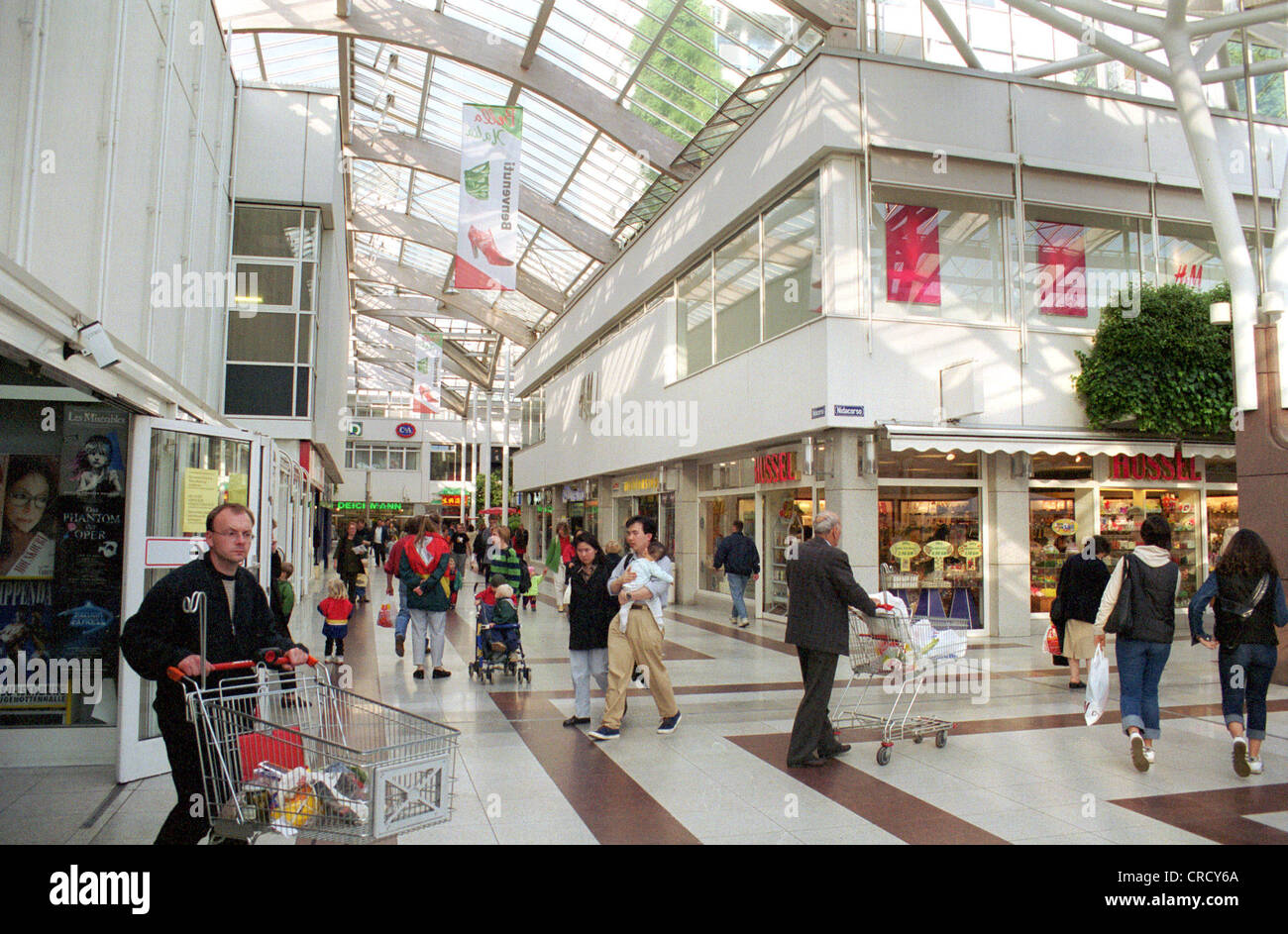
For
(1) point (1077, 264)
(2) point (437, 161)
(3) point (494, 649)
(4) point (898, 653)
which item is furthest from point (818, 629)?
(2) point (437, 161)

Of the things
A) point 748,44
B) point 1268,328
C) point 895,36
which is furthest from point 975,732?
point 748,44

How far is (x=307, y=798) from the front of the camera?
3.09 metres

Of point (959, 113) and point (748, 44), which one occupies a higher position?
point (748, 44)

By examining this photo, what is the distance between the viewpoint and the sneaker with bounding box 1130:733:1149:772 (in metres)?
5.87

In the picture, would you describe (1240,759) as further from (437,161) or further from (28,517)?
(437,161)

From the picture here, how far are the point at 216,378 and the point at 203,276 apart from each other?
3.78 meters

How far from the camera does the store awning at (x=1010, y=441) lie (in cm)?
1149

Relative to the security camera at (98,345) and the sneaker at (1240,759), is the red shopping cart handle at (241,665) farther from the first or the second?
the sneaker at (1240,759)

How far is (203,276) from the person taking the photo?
11.0 m

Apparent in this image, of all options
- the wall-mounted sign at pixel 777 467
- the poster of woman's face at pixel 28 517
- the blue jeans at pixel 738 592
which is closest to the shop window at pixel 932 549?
the wall-mounted sign at pixel 777 467

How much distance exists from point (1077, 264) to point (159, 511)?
42.0 ft

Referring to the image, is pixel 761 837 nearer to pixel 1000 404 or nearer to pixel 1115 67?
pixel 1000 404

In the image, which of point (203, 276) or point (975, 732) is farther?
point (203, 276)

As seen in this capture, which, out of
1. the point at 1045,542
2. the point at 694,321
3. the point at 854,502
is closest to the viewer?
the point at 854,502
